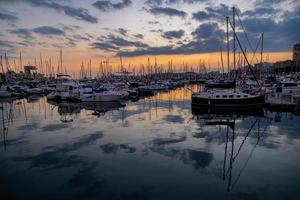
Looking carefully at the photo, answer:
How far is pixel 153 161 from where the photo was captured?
13367 millimetres

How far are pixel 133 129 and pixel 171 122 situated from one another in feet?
14.0

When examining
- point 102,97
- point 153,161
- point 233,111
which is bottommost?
point 153,161

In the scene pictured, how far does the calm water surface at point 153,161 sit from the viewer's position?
33.1 feet

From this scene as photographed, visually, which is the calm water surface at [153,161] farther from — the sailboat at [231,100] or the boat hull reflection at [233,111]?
the sailboat at [231,100]

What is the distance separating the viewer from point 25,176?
38.5ft

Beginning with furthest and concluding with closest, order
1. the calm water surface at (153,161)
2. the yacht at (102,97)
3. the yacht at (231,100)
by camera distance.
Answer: the yacht at (102,97), the yacht at (231,100), the calm water surface at (153,161)

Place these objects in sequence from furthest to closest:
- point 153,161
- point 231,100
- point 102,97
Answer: point 102,97 → point 231,100 → point 153,161

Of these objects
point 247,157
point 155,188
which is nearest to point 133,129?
point 247,157

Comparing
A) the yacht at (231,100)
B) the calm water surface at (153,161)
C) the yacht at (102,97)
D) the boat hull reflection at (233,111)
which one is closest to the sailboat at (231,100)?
the yacht at (231,100)

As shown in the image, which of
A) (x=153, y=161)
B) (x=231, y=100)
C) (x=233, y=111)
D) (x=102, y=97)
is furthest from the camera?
(x=102, y=97)

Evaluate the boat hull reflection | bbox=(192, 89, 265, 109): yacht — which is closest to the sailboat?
bbox=(192, 89, 265, 109): yacht

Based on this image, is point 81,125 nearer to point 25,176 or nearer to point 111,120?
point 111,120

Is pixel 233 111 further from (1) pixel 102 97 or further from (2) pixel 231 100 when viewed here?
(1) pixel 102 97

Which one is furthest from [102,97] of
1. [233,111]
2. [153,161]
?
[153,161]
